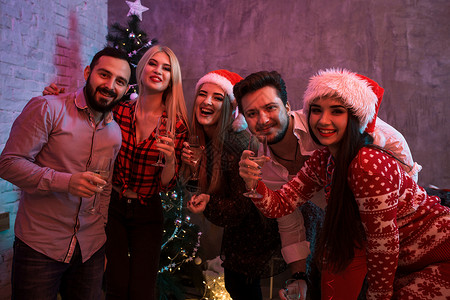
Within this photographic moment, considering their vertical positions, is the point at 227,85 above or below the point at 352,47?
below

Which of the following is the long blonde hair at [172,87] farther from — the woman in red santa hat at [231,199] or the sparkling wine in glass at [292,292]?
the sparkling wine in glass at [292,292]

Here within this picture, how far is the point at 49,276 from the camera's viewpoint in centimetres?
161

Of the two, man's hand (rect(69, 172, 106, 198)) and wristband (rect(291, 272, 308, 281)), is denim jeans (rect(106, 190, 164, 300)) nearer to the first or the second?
man's hand (rect(69, 172, 106, 198))

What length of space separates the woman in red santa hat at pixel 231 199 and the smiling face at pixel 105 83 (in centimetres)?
54

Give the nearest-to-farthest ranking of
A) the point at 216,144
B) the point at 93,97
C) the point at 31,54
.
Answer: the point at 93,97 → the point at 216,144 → the point at 31,54

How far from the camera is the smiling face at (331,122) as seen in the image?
4.66 feet

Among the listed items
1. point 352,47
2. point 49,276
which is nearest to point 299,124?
point 49,276

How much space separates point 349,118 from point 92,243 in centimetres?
153

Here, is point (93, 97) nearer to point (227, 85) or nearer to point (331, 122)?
point (227, 85)

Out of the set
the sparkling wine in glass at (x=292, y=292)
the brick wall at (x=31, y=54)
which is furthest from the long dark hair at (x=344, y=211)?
the brick wall at (x=31, y=54)

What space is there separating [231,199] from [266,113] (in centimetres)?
56

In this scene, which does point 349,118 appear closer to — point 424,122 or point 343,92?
point 343,92

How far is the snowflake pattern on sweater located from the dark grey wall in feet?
7.24

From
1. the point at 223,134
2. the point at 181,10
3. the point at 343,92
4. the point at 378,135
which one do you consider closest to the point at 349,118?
the point at 343,92
